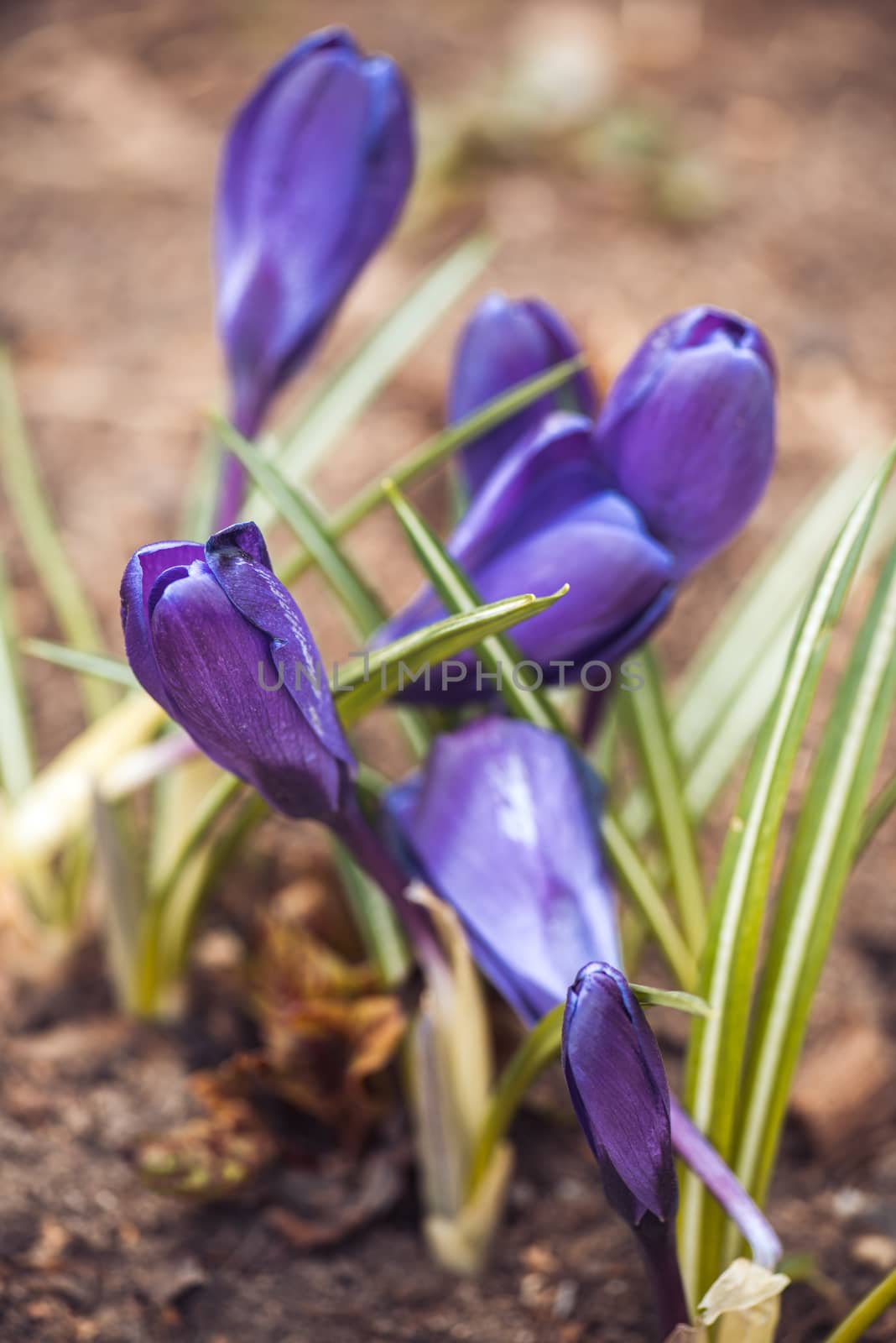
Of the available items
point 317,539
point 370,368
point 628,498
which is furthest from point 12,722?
point 628,498

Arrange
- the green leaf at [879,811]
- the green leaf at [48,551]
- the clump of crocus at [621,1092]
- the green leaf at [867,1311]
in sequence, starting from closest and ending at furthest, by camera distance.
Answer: the clump of crocus at [621,1092] → the green leaf at [867,1311] → the green leaf at [879,811] → the green leaf at [48,551]

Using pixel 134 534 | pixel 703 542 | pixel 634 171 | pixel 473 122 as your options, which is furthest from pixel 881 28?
pixel 703 542

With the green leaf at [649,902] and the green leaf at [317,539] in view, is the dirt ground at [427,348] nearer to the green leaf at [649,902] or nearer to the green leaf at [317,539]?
the green leaf at [649,902]

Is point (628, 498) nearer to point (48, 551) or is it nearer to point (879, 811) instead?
point (879, 811)

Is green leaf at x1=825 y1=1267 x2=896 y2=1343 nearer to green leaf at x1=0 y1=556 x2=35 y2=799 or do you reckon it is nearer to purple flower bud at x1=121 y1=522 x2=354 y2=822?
purple flower bud at x1=121 y1=522 x2=354 y2=822

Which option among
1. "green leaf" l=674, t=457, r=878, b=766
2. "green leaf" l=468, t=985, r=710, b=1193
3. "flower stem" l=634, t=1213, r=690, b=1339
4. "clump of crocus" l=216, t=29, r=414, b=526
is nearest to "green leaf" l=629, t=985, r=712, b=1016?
"green leaf" l=468, t=985, r=710, b=1193

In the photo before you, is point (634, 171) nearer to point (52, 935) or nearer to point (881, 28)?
point (881, 28)

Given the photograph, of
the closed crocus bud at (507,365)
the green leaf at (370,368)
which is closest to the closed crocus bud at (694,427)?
the closed crocus bud at (507,365)
